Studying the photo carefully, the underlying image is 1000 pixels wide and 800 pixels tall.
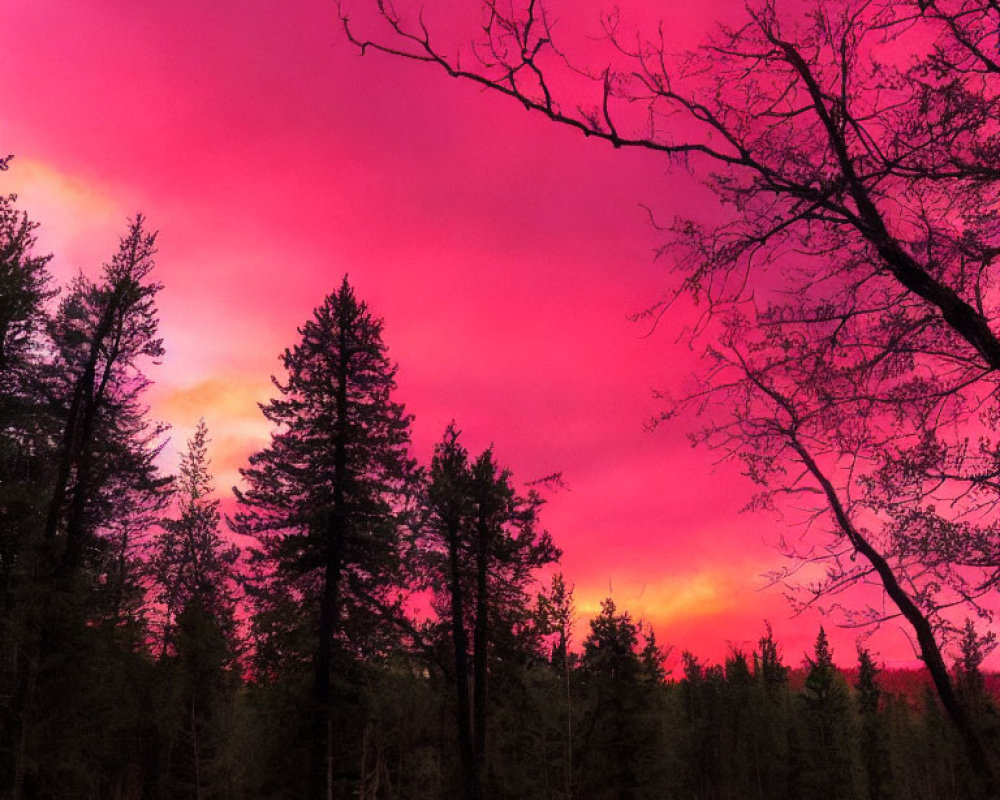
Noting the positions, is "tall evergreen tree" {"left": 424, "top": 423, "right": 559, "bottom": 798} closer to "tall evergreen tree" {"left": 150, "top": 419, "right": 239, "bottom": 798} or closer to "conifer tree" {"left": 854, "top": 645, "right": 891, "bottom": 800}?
"tall evergreen tree" {"left": 150, "top": 419, "right": 239, "bottom": 798}

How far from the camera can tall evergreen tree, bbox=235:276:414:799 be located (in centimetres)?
2123

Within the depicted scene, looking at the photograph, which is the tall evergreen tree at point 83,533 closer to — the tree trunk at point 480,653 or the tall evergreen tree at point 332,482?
the tall evergreen tree at point 332,482

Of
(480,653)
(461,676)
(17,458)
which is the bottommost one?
(461,676)

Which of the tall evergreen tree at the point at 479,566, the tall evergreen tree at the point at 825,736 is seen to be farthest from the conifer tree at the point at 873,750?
the tall evergreen tree at the point at 479,566

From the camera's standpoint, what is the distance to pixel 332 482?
71.8 feet

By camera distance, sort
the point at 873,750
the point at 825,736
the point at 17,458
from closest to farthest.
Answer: the point at 17,458 < the point at 825,736 < the point at 873,750

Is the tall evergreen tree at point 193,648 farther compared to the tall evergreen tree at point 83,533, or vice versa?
the tall evergreen tree at point 193,648

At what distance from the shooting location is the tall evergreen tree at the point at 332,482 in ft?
69.7

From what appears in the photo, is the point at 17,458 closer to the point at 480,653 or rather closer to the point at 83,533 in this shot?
the point at 83,533

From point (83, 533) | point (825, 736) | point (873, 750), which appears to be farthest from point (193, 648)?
point (873, 750)

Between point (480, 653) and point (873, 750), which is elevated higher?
point (480, 653)

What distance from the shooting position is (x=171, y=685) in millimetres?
29359

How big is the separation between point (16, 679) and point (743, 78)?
2138 centimetres

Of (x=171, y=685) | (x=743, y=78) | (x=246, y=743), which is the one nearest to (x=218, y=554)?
(x=171, y=685)
